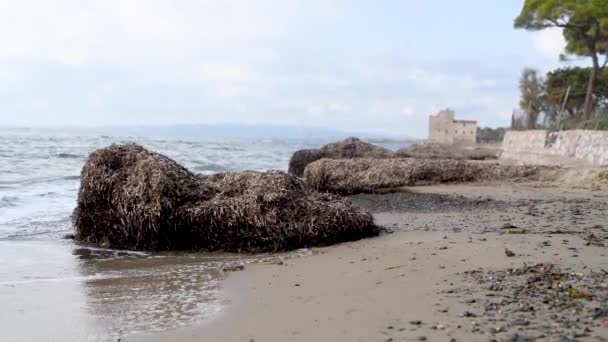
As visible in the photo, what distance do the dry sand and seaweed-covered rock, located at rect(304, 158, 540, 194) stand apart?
6.31 metres

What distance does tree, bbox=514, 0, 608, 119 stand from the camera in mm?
26625

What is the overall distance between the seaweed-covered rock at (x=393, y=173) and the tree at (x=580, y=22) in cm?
1112

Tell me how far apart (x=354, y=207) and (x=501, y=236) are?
6.89 feet

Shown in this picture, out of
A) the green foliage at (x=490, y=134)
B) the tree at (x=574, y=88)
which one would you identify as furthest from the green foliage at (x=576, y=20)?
the green foliage at (x=490, y=134)

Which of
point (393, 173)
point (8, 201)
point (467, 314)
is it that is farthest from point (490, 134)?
point (467, 314)

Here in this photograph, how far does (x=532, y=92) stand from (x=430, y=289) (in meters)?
43.5

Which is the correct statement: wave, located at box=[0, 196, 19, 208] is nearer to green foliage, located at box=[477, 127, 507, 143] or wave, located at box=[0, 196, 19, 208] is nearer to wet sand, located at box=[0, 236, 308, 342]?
wet sand, located at box=[0, 236, 308, 342]

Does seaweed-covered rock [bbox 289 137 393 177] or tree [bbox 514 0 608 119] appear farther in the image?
tree [bbox 514 0 608 119]

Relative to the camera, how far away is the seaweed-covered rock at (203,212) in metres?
7.49

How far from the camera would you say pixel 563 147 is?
23.5 meters

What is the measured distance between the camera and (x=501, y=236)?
6898 mm

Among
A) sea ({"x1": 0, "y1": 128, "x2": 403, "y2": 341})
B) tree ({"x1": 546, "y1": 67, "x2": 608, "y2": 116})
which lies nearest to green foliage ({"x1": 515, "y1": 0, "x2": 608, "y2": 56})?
tree ({"x1": 546, "y1": 67, "x2": 608, "y2": 116})

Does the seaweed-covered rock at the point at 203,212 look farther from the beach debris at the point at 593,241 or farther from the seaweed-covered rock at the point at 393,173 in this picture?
the seaweed-covered rock at the point at 393,173

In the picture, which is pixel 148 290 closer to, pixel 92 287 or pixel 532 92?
pixel 92 287
